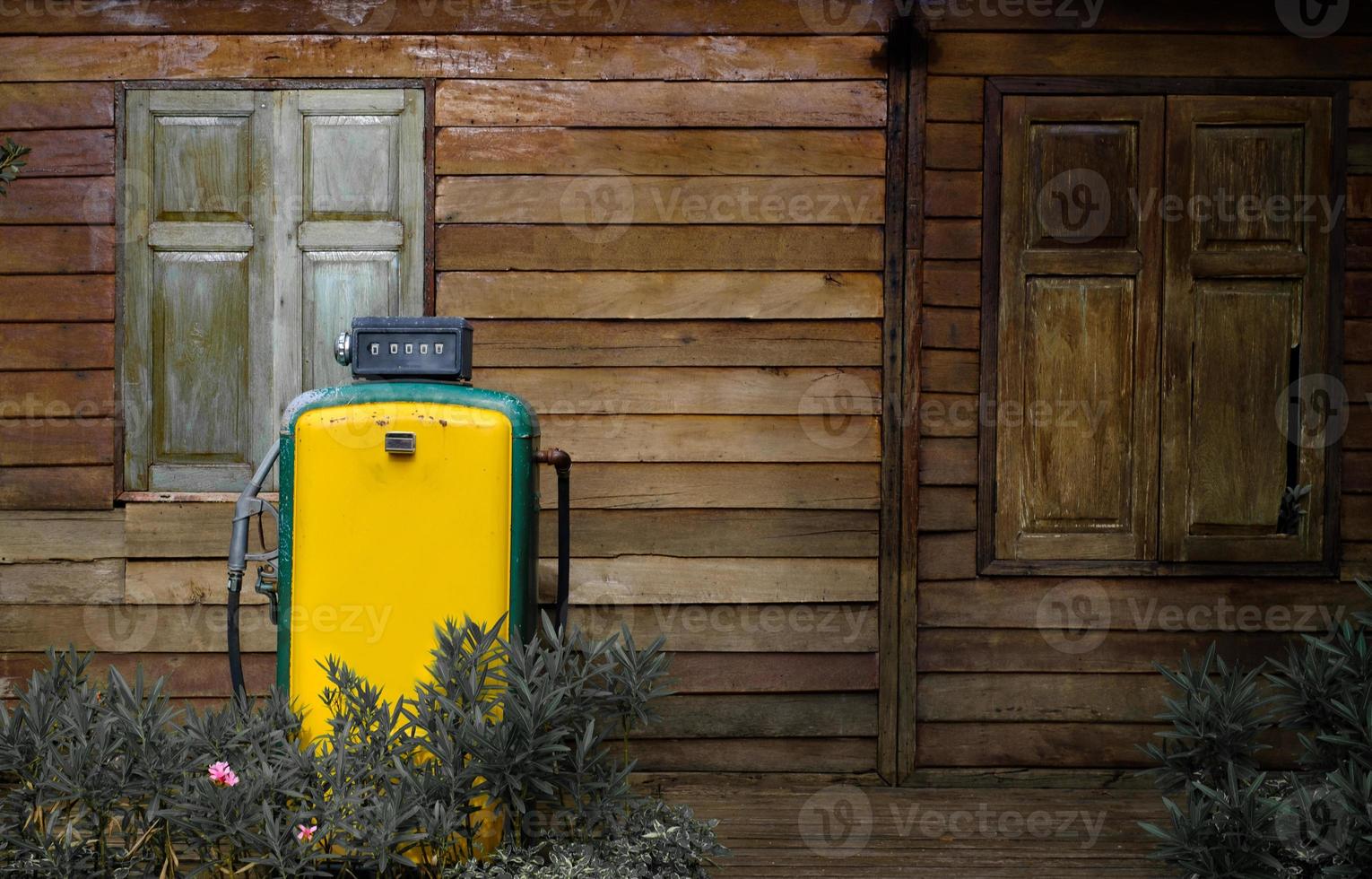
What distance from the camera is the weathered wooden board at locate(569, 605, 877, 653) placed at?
393 cm

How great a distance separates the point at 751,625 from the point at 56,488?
260cm

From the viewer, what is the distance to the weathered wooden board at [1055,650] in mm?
3955

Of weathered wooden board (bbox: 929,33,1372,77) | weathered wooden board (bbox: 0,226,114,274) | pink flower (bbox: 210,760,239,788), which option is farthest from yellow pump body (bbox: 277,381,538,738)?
weathered wooden board (bbox: 929,33,1372,77)

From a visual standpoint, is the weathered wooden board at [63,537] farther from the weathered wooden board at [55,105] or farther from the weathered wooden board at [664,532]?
the weathered wooden board at [55,105]

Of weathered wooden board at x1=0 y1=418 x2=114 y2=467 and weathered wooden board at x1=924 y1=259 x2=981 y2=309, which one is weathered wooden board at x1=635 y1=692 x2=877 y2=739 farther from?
weathered wooden board at x1=0 y1=418 x2=114 y2=467

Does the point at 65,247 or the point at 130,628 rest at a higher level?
the point at 65,247

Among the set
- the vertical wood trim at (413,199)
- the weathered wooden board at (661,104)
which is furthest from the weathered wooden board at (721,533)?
the weathered wooden board at (661,104)

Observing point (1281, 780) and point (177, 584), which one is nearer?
point (1281, 780)

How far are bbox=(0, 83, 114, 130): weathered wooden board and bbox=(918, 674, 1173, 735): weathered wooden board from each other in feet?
12.0

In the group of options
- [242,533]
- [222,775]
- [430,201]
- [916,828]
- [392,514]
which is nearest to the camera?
[222,775]

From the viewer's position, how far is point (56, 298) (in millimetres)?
3932

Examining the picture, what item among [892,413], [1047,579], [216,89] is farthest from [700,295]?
→ [216,89]

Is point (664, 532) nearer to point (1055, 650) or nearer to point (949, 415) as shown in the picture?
point (949, 415)

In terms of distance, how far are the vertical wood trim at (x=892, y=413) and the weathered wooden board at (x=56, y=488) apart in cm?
285
